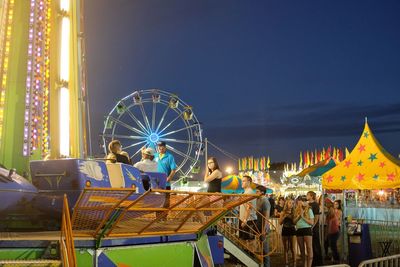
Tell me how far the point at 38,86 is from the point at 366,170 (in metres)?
10.6

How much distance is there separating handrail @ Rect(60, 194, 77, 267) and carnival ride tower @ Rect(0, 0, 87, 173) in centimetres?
372

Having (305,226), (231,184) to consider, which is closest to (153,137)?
(231,184)

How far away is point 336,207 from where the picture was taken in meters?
13.6

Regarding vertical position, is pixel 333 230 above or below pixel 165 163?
below

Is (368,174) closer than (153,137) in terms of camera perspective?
Yes

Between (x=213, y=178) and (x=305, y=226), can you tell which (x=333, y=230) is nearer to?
(x=305, y=226)

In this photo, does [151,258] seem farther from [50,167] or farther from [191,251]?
[50,167]

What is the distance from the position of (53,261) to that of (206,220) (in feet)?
8.52

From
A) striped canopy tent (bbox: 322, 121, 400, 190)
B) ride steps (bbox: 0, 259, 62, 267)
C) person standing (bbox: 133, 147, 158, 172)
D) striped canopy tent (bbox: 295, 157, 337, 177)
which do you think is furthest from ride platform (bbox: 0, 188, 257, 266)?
striped canopy tent (bbox: 295, 157, 337, 177)

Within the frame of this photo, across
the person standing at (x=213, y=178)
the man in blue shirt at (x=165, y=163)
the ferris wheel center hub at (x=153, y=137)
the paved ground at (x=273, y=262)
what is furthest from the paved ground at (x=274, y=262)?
the ferris wheel center hub at (x=153, y=137)

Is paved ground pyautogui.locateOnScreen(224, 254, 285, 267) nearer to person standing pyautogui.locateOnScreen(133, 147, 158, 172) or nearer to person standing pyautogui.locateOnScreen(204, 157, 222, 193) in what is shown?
person standing pyautogui.locateOnScreen(204, 157, 222, 193)

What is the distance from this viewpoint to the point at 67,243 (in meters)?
4.57

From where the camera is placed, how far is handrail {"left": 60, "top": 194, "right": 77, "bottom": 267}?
4484 mm

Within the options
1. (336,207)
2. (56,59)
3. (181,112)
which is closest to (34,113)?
(56,59)
